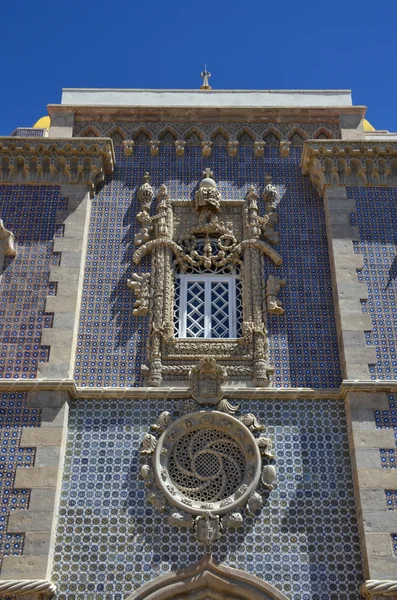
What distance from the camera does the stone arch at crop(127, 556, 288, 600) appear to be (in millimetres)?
8773

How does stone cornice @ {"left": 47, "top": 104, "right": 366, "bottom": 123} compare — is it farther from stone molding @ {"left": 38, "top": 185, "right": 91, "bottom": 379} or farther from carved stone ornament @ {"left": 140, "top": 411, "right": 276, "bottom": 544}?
carved stone ornament @ {"left": 140, "top": 411, "right": 276, "bottom": 544}

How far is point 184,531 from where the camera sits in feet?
30.1

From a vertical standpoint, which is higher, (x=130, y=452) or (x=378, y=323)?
(x=378, y=323)

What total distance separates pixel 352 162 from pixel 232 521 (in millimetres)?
6032

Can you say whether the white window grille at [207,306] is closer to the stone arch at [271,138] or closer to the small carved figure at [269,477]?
the small carved figure at [269,477]

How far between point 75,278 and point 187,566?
4349 millimetres

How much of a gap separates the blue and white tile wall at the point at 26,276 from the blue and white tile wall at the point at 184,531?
1107 millimetres

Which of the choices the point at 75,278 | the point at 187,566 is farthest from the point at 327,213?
the point at 187,566

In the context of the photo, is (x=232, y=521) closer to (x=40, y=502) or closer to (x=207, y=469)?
(x=207, y=469)

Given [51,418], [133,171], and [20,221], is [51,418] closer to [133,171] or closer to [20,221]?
[20,221]

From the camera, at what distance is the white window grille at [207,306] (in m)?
10.8

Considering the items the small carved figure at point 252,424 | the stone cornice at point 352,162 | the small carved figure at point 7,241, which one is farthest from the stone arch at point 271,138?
the small carved figure at point 252,424

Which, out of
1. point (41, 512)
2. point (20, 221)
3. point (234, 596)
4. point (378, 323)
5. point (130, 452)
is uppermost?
point (20, 221)

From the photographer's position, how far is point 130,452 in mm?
9719
